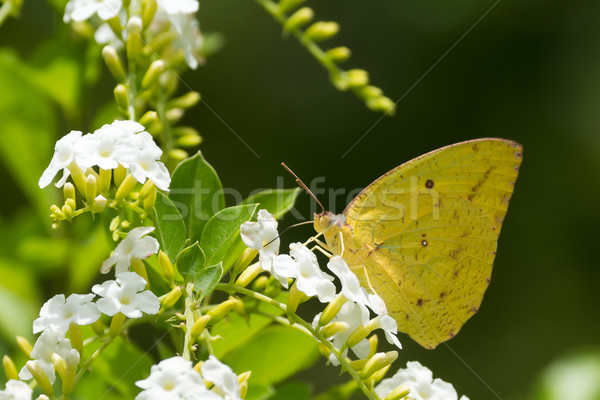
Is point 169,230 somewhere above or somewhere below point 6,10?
below

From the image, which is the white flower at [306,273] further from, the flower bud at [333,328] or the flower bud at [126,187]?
the flower bud at [126,187]

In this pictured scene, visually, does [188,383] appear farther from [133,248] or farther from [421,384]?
[421,384]

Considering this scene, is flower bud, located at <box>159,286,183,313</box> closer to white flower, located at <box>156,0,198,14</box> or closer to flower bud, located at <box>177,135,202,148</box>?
flower bud, located at <box>177,135,202,148</box>

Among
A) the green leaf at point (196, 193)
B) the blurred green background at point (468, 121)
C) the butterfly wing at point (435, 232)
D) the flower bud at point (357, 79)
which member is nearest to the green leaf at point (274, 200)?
the green leaf at point (196, 193)

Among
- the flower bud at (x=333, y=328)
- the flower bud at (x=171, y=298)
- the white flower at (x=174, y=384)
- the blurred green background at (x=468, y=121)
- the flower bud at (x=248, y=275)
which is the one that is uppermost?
the flower bud at (x=171, y=298)

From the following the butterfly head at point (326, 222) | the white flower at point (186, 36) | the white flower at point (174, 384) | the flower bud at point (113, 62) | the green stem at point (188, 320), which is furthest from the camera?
the butterfly head at point (326, 222)

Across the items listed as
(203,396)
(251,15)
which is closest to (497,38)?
(251,15)

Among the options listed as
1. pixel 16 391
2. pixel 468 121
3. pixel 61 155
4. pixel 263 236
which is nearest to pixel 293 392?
pixel 263 236
